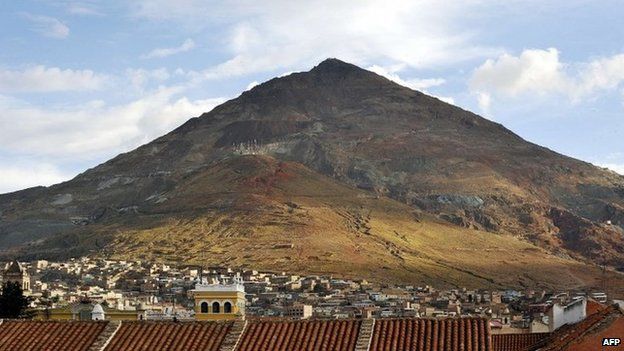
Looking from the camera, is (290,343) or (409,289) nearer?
(290,343)

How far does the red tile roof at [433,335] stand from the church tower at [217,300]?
1771 inches

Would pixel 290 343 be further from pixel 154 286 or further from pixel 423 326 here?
pixel 154 286

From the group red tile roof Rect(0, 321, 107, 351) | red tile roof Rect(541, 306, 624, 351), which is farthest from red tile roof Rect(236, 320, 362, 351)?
red tile roof Rect(541, 306, 624, 351)

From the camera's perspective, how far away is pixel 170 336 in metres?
33.8

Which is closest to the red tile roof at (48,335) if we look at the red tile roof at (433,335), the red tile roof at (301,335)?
the red tile roof at (301,335)

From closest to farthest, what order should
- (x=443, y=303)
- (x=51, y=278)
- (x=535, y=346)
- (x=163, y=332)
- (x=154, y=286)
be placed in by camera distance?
(x=163, y=332)
(x=535, y=346)
(x=443, y=303)
(x=154, y=286)
(x=51, y=278)

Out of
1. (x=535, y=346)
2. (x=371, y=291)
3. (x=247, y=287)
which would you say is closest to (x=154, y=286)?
(x=247, y=287)

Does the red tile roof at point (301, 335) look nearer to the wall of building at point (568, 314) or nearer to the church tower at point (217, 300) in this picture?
the wall of building at point (568, 314)

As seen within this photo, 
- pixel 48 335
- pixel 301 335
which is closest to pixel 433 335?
pixel 301 335

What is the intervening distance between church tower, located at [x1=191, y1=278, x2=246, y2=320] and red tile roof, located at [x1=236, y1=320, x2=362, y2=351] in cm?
4376

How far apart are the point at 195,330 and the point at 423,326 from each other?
6019 mm

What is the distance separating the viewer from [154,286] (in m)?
180

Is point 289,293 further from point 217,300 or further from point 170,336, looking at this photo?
point 170,336

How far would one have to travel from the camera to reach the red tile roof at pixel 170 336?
33219 mm
